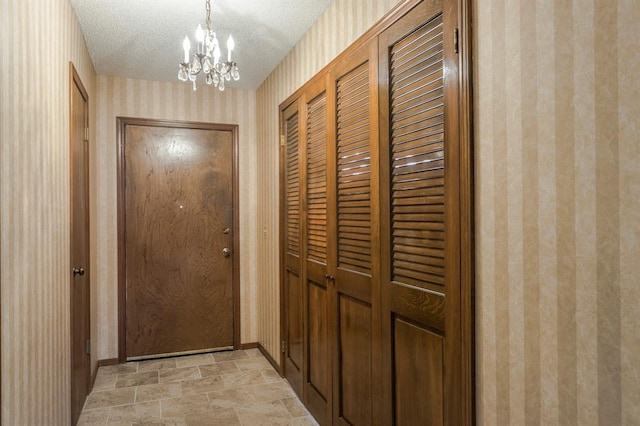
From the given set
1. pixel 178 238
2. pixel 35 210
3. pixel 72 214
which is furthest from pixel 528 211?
pixel 178 238

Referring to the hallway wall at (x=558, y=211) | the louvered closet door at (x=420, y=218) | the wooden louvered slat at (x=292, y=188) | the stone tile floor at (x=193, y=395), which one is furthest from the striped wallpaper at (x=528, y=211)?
the wooden louvered slat at (x=292, y=188)

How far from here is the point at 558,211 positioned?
1.13 m

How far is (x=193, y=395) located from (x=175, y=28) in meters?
2.54

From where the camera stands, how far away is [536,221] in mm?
1198

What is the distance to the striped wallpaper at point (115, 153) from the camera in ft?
12.6

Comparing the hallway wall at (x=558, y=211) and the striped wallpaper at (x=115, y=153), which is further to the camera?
the striped wallpaper at (x=115, y=153)

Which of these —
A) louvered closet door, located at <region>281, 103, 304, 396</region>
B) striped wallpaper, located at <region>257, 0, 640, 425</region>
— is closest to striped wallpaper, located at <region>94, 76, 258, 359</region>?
louvered closet door, located at <region>281, 103, 304, 396</region>

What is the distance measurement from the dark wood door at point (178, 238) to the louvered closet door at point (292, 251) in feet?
3.34

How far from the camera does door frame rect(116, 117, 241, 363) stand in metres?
3.88

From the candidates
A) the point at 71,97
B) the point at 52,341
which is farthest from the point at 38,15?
the point at 52,341

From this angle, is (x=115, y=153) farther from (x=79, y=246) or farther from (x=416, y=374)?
(x=416, y=374)

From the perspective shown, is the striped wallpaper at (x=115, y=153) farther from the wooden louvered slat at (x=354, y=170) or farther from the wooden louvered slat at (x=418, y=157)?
the wooden louvered slat at (x=418, y=157)

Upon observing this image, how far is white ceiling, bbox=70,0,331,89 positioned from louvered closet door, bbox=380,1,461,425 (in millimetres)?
1056

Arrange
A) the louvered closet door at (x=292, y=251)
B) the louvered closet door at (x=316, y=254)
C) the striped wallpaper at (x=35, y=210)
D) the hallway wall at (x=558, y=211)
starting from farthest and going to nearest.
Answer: the louvered closet door at (x=292, y=251) → the louvered closet door at (x=316, y=254) → the striped wallpaper at (x=35, y=210) → the hallway wall at (x=558, y=211)
